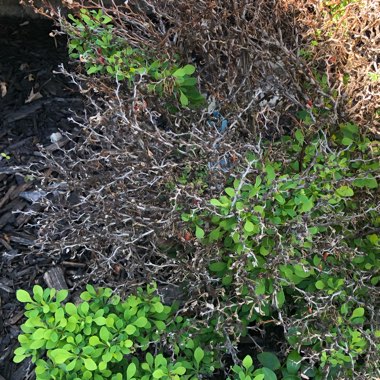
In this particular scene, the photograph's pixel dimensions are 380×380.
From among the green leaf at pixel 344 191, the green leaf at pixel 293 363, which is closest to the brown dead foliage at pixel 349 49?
the green leaf at pixel 344 191

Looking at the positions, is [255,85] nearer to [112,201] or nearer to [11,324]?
[112,201]

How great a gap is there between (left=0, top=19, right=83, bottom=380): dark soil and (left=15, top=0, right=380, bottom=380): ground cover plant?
0.66 meters

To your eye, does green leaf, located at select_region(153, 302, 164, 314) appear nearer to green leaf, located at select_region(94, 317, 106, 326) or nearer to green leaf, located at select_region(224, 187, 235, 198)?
green leaf, located at select_region(94, 317, 106, 326)

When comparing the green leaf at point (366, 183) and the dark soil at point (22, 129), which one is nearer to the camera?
the green leaf at point (366, 183)

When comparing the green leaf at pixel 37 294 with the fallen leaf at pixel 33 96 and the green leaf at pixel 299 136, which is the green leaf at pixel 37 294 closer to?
the green leaf at pixel 299 136

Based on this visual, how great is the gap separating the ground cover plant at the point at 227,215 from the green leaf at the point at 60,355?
0.01 meters

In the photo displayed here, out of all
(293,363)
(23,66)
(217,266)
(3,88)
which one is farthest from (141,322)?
(23,66)

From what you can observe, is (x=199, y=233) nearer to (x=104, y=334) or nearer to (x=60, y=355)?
(x=104, y=334)

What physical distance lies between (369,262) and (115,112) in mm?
1263

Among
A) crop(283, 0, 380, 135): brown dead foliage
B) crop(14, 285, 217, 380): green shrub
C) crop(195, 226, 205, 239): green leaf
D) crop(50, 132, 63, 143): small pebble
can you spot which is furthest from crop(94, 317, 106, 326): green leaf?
crop(50, 132, 63, 143): small pebble

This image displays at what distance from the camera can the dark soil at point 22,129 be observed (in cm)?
292

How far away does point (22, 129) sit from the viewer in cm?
360

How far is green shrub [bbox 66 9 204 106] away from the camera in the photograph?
7.47 ft

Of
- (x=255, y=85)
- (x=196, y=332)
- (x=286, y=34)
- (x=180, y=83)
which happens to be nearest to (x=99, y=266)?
(x=196, y=332)
